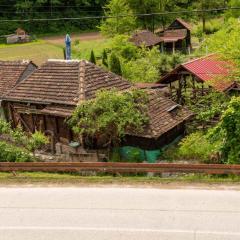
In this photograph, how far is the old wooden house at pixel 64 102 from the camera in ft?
83.6

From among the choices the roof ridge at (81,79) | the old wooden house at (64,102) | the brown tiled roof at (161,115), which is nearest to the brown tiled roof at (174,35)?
the brown tiled roof at (161,115)

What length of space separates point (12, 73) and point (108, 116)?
39.0ft

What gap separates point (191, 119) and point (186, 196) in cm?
1361

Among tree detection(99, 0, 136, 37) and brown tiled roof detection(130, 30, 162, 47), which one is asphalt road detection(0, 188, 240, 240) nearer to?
brown tiled roof detection(130, 30, 162, 47)

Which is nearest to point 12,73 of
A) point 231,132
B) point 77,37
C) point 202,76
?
point 202,76

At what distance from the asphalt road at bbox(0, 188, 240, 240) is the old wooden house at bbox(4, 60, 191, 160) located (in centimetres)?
824

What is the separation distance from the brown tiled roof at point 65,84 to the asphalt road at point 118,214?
949 cm

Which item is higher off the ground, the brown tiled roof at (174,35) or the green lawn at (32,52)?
the brown tiled roof at (174,35)

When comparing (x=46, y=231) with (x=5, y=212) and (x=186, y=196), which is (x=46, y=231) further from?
(x=186, y=196)

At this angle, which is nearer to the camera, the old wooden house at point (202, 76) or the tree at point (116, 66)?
the old wooden house at point (202, 76)

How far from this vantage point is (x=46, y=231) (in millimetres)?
13633

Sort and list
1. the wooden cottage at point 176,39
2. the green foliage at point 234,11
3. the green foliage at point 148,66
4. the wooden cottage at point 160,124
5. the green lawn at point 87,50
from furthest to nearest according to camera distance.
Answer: the wooden cottage at point 176,39
the green foliage at point 234,11
the green lawn at point 87,50
the green foliage at point 148,66
the wooden cottage at point 160,124

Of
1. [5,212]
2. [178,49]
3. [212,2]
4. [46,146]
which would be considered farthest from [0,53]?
[5,212]

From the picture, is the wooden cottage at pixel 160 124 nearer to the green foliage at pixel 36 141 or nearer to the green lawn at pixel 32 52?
the green foliage at pixel 36 141
